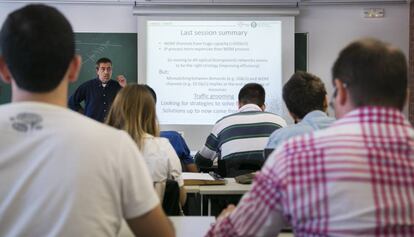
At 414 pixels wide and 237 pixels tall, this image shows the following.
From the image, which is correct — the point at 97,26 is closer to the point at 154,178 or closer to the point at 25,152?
the point at 154,178

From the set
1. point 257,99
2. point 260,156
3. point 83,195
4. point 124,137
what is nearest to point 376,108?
point 124,137

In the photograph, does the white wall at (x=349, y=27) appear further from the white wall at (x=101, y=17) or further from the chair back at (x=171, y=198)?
the chair back at (x=171, y=198)

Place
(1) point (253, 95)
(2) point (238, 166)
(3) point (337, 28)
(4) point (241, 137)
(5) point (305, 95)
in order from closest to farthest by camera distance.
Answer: (5) point (305, 95) → (2) point (238, 166) → (4) point (241, 137) → (1) point (253, 95) → (3) point (337, 28)

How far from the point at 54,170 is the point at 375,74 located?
30.0 inches

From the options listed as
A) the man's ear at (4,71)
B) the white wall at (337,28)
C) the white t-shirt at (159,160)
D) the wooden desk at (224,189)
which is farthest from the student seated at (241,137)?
the man's ear at (4,71)

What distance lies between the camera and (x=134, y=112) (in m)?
2.51

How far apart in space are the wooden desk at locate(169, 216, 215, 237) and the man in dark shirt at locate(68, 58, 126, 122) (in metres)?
3.56

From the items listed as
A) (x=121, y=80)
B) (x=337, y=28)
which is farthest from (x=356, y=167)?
(x=337, y=28)

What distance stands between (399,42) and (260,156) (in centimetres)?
314

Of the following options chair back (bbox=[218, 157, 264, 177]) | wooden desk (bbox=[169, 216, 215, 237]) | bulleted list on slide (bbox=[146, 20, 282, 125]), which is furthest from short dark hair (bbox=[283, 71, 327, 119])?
bulleted list on slide (bbox=[146, 20, 282, 125])

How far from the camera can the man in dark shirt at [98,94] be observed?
17.7ft

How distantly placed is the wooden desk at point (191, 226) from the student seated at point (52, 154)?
695 mm

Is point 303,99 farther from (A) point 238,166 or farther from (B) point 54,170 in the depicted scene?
(B) point 54,170

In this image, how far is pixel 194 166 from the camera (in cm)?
365
